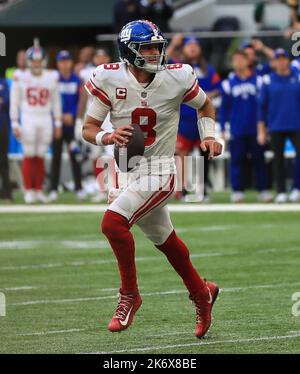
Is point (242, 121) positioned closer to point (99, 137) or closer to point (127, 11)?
point (127, 11)

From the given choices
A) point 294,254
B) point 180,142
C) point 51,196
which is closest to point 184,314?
point 294,254

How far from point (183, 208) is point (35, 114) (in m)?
2.92

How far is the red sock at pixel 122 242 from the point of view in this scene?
22.9 ft

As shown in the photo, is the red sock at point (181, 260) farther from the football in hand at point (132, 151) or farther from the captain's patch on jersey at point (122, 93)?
the captain's patch on jersey at point (122, 93)

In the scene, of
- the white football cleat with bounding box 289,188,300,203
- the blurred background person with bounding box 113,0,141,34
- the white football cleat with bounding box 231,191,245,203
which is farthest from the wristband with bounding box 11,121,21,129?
the white football cleat with bounding box 289,188,300,203

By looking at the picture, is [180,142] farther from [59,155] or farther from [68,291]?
[68,291]

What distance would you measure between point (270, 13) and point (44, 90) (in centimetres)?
585

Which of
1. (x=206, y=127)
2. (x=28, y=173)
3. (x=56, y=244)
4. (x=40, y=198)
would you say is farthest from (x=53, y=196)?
(x=206, y=127)

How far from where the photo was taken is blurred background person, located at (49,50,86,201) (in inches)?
719

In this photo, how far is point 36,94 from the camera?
1756 centimetres

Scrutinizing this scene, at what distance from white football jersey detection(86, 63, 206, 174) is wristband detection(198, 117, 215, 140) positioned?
197 millimetres

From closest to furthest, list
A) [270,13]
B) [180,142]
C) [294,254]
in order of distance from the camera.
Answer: [294,254], [180,142], [270,13]

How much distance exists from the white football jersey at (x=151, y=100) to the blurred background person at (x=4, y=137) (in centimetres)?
1063

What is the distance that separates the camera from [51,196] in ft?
58.7
